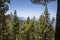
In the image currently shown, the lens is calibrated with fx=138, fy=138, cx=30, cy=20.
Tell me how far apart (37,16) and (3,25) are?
1.46 feet

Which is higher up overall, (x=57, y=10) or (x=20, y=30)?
(x=57, y=10)

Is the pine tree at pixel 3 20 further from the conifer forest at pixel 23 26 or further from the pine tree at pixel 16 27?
the pine tree at pixel 16 27

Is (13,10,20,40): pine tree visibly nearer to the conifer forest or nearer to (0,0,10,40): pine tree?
the conifer forest

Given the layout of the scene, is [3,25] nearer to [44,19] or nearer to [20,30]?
[20,30]

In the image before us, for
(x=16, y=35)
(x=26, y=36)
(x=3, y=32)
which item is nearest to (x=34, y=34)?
(x=26, y=36)

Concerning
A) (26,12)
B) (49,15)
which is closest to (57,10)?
(49,15)

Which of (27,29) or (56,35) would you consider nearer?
(56,35)

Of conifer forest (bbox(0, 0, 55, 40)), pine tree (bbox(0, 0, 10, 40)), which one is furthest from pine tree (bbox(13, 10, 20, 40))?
pine tree (bbox(0, 0, 10, 40))

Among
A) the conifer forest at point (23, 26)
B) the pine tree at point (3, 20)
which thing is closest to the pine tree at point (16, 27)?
the conifer forest at point (23, 26)

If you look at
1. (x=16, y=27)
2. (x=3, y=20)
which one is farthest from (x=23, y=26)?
(x=3, y=20)

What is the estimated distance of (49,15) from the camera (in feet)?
5.75

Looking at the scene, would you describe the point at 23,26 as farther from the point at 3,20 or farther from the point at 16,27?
the point at 3,20

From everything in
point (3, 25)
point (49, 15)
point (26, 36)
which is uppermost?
point (49, 15)

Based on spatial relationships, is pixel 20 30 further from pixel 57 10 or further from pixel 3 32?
pixel 57 10
